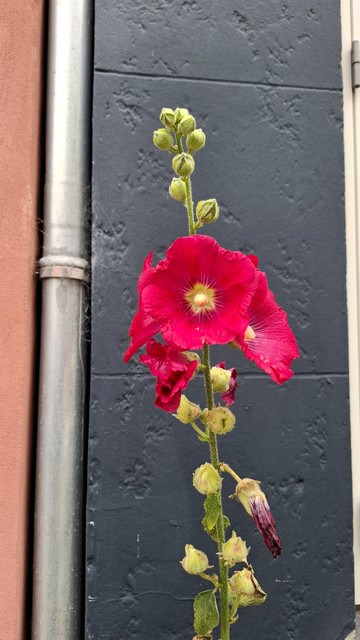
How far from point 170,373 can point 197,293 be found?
0.13 meters

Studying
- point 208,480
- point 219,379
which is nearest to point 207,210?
point 219,379

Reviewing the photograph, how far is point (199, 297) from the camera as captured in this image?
1001mm

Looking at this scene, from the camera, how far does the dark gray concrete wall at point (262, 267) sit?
5.63 feet

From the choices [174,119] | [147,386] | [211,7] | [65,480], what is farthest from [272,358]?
[211,7]

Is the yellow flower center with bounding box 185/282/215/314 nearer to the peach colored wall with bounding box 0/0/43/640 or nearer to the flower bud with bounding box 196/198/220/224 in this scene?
the flower bud with bounding box 196/198/220/224

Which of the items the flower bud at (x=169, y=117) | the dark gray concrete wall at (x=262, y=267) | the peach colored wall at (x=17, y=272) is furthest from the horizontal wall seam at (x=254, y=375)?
the flower bud at (x=169, y=117)

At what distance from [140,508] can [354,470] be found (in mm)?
688

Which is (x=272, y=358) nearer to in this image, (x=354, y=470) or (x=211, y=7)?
(x=354, y=470)

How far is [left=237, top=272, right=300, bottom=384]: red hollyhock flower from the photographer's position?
1021 millimetres

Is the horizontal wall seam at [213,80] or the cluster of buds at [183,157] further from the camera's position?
the horizontal wall seam at [213,80]

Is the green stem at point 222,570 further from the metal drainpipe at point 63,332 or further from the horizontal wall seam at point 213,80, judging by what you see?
the horizontal wall seam at point 213,80

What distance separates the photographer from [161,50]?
188 centimetres

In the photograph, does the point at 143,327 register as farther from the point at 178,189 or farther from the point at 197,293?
the point at 178,189

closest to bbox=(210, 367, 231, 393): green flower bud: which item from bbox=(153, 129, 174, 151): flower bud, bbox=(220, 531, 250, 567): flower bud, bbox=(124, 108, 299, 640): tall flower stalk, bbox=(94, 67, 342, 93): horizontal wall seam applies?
bbox=(124, 108, 299, 640): tall flower stalk
